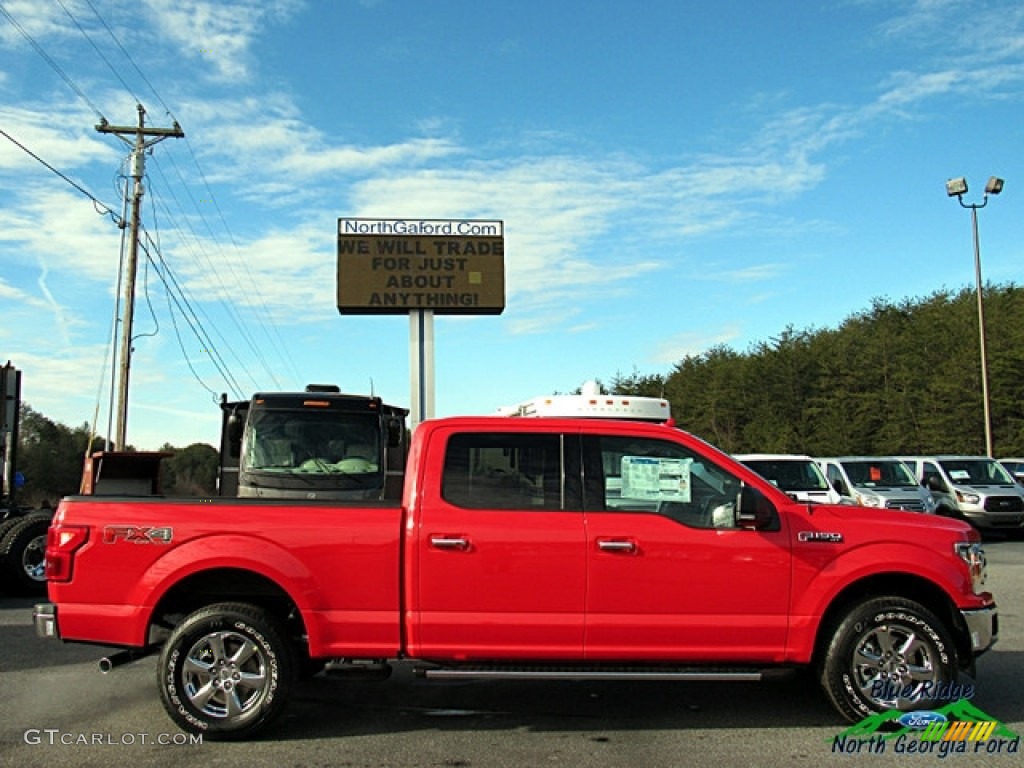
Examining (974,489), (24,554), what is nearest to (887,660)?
(24,554)

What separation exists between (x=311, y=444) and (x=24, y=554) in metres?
4.07

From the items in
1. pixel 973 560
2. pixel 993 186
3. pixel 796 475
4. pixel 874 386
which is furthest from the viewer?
pixel 874 386

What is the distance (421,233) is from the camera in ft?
66.4

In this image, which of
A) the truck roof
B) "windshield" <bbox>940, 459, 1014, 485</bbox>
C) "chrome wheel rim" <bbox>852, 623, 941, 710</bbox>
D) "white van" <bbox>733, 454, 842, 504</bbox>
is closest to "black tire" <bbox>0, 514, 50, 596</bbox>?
the truck roof

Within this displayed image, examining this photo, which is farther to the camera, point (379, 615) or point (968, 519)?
point (968, 519)

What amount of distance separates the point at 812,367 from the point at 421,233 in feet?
138

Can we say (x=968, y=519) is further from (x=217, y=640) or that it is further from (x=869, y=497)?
(x=217, y=640)

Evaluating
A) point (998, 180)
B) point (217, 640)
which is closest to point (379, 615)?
point (217, 640)

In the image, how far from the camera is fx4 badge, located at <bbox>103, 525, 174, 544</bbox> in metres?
5.69

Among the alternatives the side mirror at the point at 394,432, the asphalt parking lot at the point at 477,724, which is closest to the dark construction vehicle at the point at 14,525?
the asphalt parking lot at the point at 477,724

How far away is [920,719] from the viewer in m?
5.71

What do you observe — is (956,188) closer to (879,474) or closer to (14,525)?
(879,474)

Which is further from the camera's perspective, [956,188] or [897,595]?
[956,188]

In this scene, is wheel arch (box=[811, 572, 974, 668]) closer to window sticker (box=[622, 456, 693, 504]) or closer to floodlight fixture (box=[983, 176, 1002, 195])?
window sticker (box=[622, 456, 693, 504])
